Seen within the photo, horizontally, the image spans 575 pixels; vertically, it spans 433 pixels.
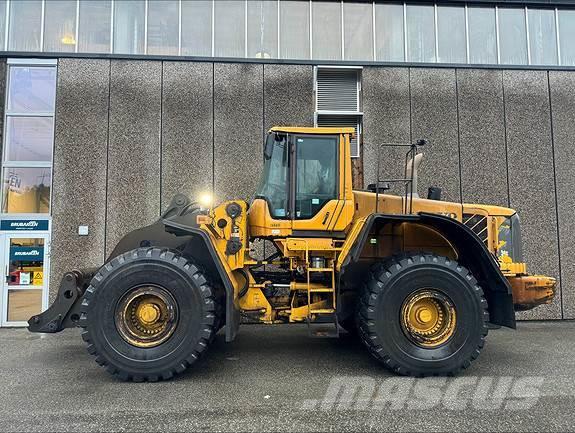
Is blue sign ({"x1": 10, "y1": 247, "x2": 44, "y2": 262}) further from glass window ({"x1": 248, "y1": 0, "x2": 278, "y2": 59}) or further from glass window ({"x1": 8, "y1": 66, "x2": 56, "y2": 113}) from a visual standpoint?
glass window ({"x1": 248, "y1": 0, "x2": 278, "y2": 59})

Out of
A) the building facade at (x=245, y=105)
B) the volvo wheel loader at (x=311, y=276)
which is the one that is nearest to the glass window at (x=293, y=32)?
the building facade at (x=245, y=105)

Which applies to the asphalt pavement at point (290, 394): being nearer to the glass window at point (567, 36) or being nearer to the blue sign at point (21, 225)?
the blue sign at point (21, 225)

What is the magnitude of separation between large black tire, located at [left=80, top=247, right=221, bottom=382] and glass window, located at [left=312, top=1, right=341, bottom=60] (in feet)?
23.4

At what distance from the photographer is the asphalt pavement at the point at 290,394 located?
4.07m

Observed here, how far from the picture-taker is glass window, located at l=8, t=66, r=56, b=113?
9.84m

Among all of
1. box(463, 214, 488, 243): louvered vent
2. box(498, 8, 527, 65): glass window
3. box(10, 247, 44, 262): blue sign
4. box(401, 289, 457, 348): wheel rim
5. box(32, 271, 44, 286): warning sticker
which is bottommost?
box(401, 289, 457, 348): wheel rim

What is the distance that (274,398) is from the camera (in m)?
4.69

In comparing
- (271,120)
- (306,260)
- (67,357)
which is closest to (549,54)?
(271,120)

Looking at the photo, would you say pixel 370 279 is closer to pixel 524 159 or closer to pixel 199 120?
pixel 199 120

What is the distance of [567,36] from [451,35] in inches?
116

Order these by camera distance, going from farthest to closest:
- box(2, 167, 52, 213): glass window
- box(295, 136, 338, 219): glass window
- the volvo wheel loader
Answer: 1. box(2, 167, 52, 213): glass window
2. box(295, 136, 338, 219): glass window
3. the volvo wheel loader

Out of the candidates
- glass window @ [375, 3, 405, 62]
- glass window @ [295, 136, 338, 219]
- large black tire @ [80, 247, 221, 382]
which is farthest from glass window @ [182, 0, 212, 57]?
large black tire @ [80, 247, 221, 382]

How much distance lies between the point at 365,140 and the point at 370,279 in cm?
530

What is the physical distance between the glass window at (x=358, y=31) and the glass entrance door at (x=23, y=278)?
27.3 ft
